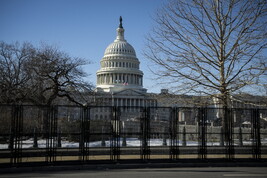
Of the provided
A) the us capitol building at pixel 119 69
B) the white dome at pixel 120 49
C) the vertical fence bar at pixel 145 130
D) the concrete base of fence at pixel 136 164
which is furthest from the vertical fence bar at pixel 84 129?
the white dome at pixel 120 49

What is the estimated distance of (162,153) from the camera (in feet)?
56.2

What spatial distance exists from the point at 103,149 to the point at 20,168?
4.58 metres

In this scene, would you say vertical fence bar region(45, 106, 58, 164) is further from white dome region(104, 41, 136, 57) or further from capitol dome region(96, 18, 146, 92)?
white dome region(104, 41, 136, 57)

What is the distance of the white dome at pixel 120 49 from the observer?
127431 mm

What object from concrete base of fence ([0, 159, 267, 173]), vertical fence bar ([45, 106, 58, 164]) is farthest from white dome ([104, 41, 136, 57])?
concrete base of fence ([0, 159, 267, 173])

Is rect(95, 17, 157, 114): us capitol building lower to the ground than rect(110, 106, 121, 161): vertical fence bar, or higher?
higher

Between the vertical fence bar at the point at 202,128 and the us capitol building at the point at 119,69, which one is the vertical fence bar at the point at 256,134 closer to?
the vertical fence bar at the point at 202,128

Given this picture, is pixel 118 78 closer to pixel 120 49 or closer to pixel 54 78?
pixel 120 49

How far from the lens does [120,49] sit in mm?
127562

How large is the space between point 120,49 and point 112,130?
115 meters

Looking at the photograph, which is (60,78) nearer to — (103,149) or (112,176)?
(103,149)

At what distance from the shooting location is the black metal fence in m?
14.1

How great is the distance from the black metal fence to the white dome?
112 m

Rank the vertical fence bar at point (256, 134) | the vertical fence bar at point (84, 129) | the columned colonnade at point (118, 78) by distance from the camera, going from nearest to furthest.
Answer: the vertical fence bar at point (84, 129)
the vertical fence bar at point (256, 134)
the columned colonnade at point (118, 78)
